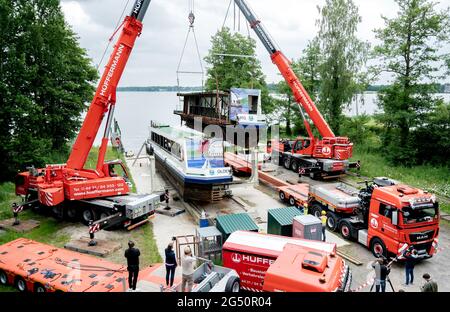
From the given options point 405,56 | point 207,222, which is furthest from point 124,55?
point 405,56

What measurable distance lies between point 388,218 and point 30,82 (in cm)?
2138

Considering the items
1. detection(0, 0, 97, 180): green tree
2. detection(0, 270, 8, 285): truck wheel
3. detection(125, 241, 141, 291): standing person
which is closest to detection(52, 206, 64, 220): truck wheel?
detection(0, 270, 8, 285): truck wheel

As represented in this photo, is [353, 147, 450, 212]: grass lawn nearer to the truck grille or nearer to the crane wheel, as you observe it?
the crane wheel

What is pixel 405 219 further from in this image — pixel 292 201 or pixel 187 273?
pixel 187 273

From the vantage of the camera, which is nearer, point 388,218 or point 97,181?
point 388,218

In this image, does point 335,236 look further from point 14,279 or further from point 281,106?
point 281,106

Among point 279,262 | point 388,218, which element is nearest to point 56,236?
point 279,262

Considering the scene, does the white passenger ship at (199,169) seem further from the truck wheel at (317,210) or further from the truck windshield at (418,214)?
the truck windshield at (418,214)

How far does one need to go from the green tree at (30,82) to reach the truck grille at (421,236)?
18.9 m

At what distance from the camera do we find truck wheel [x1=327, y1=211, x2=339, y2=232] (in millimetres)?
13352

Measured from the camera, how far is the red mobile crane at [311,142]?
64.4 ft

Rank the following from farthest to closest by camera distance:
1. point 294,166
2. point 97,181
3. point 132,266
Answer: point 294,166 < point 97,181 < point 132,266

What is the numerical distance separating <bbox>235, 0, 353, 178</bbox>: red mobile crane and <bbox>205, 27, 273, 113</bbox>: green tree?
20048 mm

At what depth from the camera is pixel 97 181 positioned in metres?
14.3
